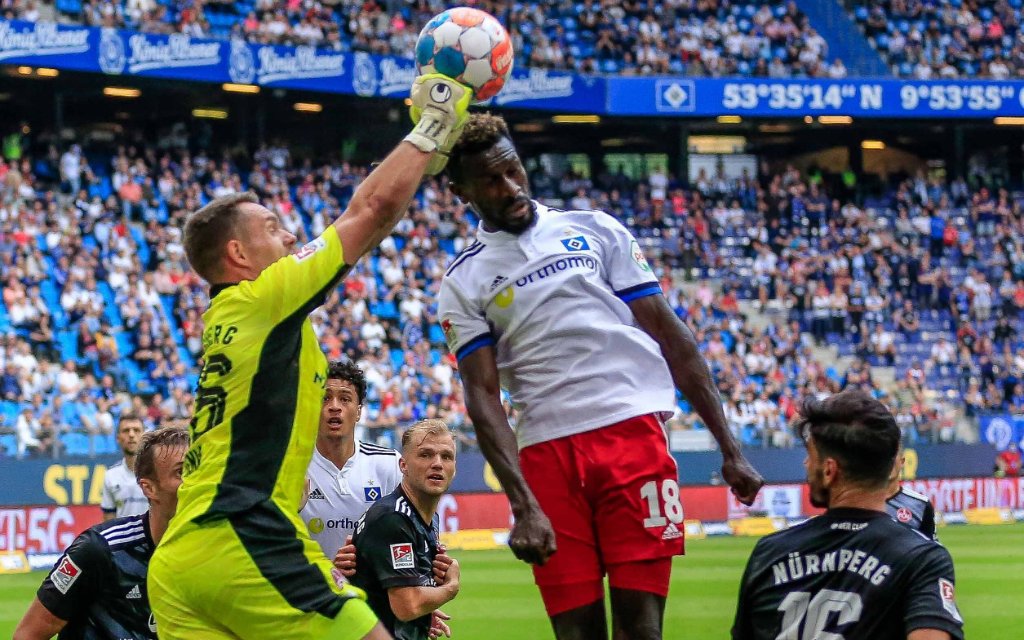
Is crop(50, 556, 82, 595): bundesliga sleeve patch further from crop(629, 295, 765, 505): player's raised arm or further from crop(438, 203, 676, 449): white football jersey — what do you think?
crop(629, 295, 765, 505): player's raised arm

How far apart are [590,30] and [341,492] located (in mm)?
30573

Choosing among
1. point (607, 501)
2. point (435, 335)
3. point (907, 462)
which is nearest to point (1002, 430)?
point (907, 462)

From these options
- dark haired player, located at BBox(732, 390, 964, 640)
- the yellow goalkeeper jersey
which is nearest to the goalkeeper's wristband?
the yellow goalkeeper jersey

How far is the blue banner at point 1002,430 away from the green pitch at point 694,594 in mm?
5928

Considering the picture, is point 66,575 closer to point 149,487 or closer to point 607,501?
point 149,487

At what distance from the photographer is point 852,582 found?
14.0 ft

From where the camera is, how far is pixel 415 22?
3422 centimetres

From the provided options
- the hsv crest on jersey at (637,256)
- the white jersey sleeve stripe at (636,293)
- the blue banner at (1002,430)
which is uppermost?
the hsv crest on jersey at (637,256)

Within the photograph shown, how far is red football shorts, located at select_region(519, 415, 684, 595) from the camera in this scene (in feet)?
17.6

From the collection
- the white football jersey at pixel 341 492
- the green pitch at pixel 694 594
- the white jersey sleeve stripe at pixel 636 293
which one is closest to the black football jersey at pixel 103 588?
the white football jersey at pixel 341 492

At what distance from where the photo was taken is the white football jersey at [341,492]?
8.00 m

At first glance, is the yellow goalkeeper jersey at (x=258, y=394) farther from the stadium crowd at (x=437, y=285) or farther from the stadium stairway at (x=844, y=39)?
the stadium stairway at (x=844, y=39)

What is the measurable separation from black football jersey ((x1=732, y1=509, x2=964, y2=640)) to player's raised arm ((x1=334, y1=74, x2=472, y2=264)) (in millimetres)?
1481

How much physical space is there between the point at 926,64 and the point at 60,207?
22218 mm
